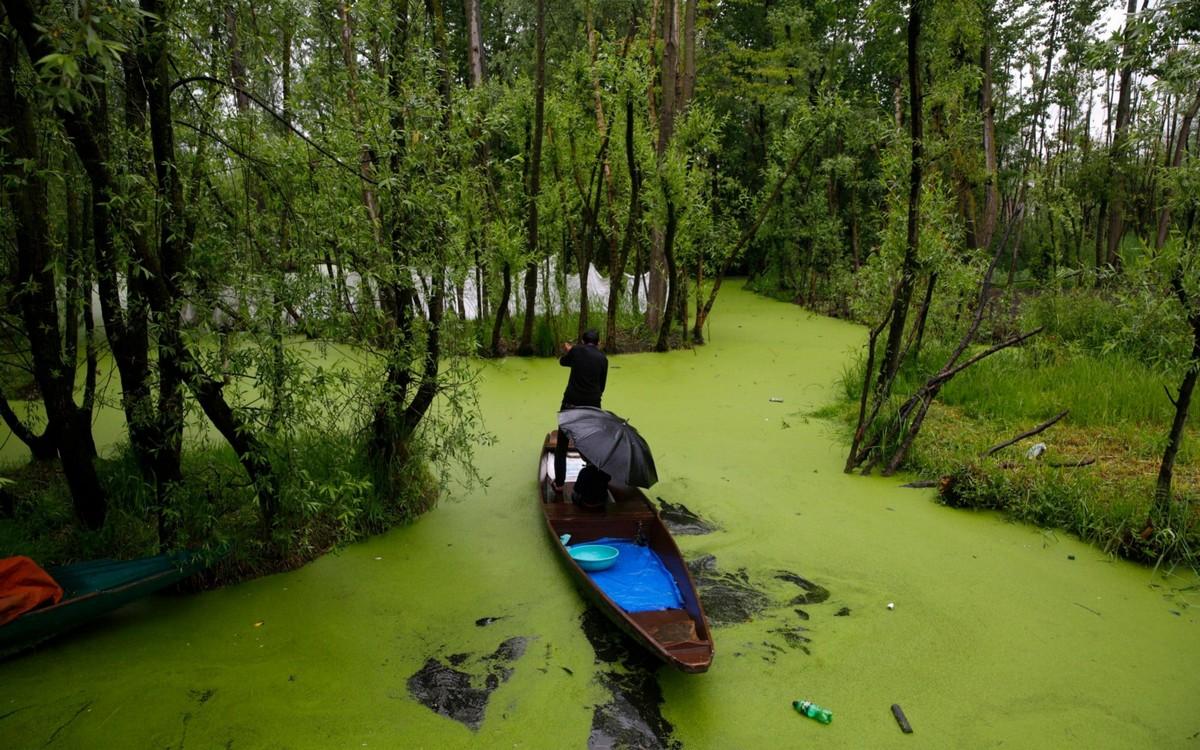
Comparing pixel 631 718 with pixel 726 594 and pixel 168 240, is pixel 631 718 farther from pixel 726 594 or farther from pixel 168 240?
pixel 168 240

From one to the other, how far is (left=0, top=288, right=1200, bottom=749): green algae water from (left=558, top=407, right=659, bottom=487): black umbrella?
612 mm

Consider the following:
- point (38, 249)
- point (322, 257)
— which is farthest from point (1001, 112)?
point (38, 249)

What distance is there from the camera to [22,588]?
269cm

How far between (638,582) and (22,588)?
2585mm

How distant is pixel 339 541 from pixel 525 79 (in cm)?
628

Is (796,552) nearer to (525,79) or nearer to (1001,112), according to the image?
(525,79)

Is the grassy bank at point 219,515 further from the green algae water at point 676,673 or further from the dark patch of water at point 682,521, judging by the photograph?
the dark patch of water at point 682,521

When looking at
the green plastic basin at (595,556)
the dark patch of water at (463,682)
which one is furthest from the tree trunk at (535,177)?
the dark patch of water at (463,682)

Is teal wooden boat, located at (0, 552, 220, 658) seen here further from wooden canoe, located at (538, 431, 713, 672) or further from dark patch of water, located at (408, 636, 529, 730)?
wooden canoe, located at (538, 431, 713, 672)

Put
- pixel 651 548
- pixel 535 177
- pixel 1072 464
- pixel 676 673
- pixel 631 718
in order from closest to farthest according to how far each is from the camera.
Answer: pixel 631 718, pixel 676 673, pixel 651 548, pixel 1072 464, pixel 535 177

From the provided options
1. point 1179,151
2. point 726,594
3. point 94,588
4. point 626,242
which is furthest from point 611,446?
point 1179,151

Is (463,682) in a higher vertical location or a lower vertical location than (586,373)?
lower

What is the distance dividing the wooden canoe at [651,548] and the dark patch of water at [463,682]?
1.59 feet

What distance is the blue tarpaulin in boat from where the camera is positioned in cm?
329
